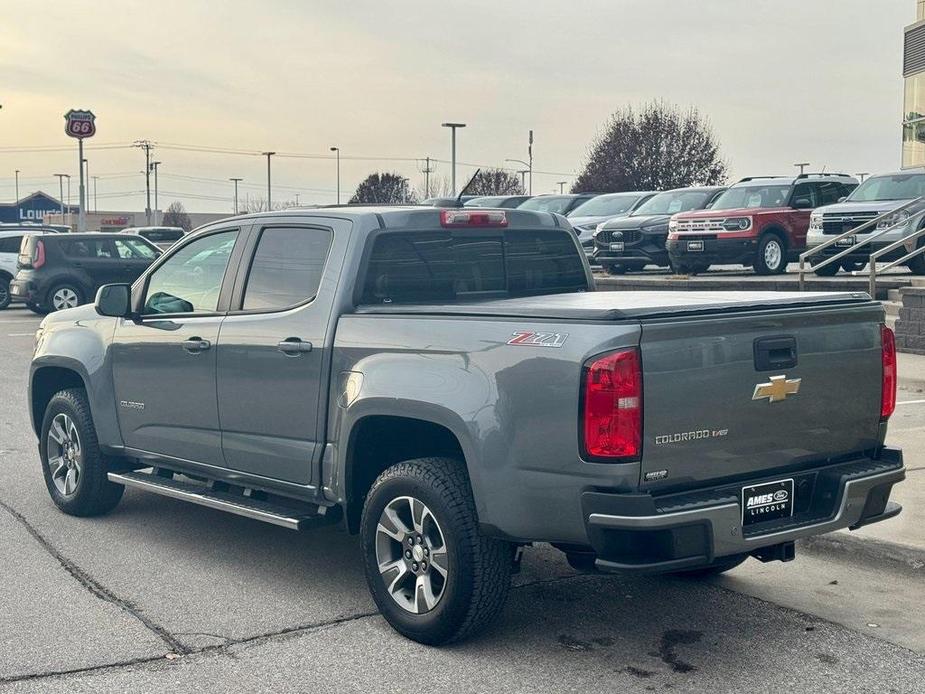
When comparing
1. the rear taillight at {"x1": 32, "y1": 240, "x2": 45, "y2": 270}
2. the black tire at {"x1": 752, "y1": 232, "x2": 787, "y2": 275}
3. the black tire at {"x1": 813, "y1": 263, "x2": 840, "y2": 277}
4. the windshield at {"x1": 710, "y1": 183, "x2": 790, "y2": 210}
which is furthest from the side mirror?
the rear taillight at {"x1": 32, "y1": 240, "x2": 45, "y2": 270}

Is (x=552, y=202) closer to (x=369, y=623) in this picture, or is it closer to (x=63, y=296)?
(x=63, y=296)

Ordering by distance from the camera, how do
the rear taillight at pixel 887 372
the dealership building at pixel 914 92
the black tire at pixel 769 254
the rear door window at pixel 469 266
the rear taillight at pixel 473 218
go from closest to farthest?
the rear taillight at pixel 887 372, the rear door window at pixel 469 266, the rear taillight at pixel 473 218, the black tire at pixel 769 254, the dealership building at pixel 914 92

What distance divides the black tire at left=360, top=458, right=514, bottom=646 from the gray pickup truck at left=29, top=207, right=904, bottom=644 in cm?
1

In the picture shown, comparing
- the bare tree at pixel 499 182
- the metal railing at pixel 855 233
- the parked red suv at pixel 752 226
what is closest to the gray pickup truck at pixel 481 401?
the metal railing at pixel 855 233

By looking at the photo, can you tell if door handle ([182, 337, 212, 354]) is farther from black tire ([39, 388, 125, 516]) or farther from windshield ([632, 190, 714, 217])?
windshield ([632, 190, 714, 217])

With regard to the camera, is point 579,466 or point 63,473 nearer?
point 579,466

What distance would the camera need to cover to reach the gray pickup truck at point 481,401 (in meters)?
4.46

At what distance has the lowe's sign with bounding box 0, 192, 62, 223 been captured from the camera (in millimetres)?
118500

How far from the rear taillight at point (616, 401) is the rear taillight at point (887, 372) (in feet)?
4.87

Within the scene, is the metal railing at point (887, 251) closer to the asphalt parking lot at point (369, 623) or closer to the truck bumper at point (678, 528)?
the asphalt parking lot at point (369, 623)

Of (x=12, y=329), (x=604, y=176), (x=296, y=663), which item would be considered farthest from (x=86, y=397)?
(x=604, y=176)

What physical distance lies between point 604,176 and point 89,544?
2411 inches

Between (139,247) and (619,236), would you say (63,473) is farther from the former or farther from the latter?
(139,247)

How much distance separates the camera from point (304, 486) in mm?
5676
